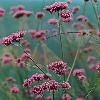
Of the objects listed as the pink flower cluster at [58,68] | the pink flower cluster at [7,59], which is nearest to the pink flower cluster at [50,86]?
the pink flower cluster at [58,68]

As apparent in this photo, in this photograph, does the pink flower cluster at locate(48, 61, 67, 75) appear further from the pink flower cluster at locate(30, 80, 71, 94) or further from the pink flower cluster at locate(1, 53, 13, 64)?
the pink flower cluster at locate(1, 53, 13, 64)

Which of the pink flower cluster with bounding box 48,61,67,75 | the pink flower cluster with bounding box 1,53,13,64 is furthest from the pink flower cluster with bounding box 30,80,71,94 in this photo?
the pink flower cluster with bounding box 1,53,13,64

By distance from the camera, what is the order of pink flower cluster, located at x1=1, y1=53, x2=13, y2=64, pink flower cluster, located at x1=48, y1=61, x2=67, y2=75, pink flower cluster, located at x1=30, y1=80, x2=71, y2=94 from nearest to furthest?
pink flower cluster, located at x1=30, y1=80, x2=71, y2=94 → pink flower cluster, located at x1=48, y1=61, x2=67, y2=75 → pink flower cluster, located at x1=1, y1=53, x2=13, y2=64

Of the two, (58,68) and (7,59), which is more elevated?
(58,68)

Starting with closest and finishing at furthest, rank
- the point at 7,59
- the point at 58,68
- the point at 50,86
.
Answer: the point at 50,86
the point at 58,68
the point at 7,59

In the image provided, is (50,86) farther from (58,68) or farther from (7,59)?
(7,59)

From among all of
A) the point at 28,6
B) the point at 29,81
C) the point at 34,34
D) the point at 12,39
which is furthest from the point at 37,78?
the point at 28,6

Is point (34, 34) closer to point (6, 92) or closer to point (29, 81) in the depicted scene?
point (6, 92)

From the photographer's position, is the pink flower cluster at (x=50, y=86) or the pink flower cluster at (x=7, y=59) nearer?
the pink flower cluster at (x=50, y=86)

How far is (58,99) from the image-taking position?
15.8 feet

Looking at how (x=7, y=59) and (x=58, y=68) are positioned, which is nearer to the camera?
(x=58, y=68)

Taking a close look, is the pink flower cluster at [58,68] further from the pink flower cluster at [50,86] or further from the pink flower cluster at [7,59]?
the pink flower cluster at [7,59]

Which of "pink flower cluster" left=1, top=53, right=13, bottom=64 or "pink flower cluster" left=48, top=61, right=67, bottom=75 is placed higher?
"pink flower cluster" left=48, top=61, right=67, bottom=75

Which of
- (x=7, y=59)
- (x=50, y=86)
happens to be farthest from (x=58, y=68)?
Answer: (x=7, y=59)
